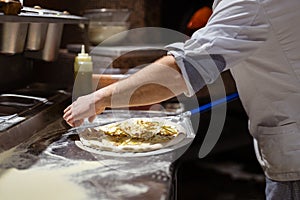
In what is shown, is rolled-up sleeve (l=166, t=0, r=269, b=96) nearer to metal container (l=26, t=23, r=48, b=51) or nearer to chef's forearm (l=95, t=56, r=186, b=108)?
chef's forearm (l=95, t=56, r=186, b=108)

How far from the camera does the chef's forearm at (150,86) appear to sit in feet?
3.70

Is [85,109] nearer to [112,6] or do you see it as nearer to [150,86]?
[150,86]

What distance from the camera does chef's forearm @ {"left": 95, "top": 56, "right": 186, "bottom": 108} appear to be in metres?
1.13

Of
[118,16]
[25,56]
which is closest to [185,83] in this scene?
[25,56]

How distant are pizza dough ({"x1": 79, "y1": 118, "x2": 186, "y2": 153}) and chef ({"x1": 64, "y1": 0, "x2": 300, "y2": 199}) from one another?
0.09m

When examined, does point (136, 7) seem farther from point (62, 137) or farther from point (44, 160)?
point (44, 160)

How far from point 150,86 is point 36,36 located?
0.93m

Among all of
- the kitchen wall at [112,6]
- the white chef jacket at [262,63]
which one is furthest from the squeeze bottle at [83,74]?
the kitchen wall at [112,6]

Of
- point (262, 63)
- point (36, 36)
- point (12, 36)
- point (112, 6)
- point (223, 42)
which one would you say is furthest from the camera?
point (112, 6)

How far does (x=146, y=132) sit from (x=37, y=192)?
44 centimetres

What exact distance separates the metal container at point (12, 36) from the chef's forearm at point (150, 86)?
654 mm

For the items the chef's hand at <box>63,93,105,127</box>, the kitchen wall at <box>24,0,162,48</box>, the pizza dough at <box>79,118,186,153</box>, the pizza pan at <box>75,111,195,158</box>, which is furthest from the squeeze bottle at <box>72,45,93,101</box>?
the kitchen wall at <box>24,0,162,48</box>

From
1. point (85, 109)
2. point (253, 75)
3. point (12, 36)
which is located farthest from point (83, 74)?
point (253, 75)

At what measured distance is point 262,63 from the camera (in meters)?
1.21
